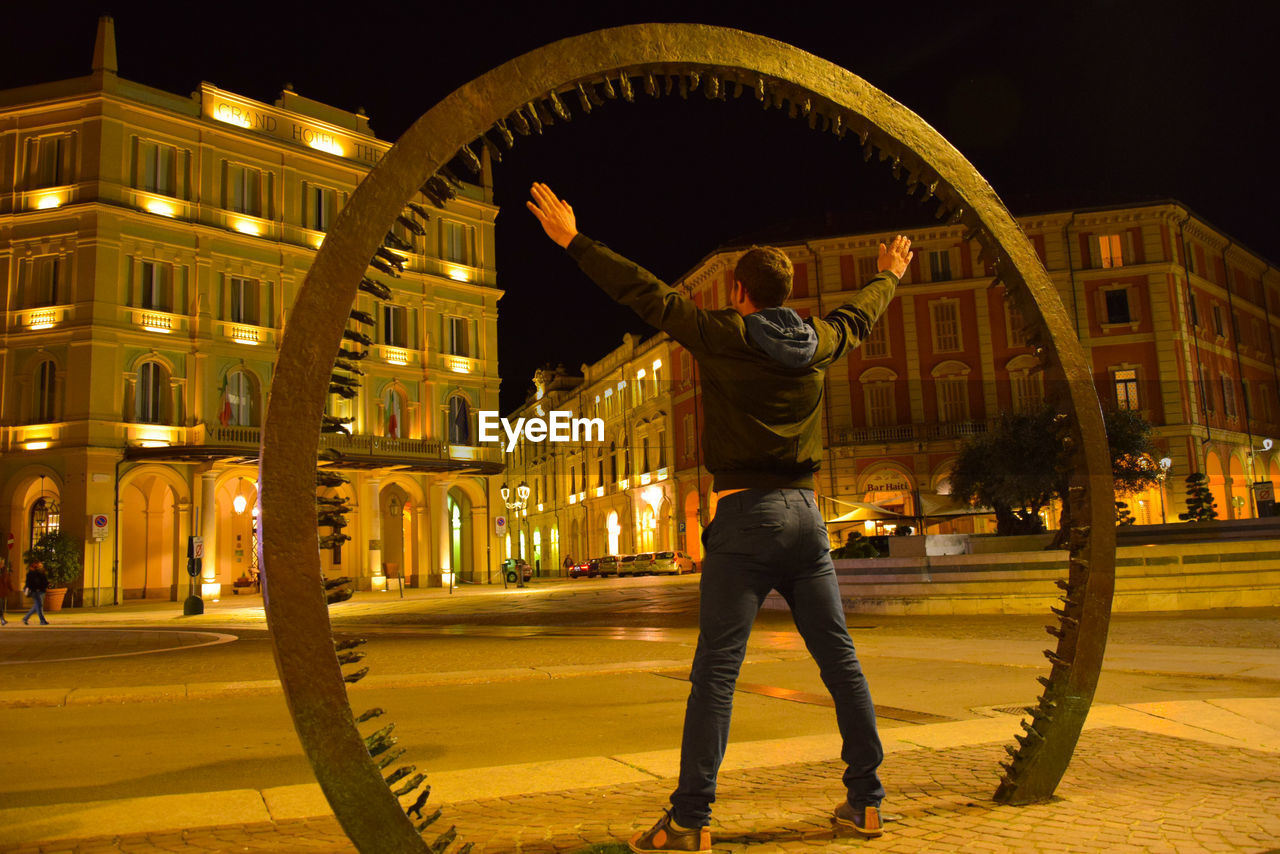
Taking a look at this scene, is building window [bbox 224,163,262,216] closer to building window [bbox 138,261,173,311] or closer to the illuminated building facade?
building window [bbox 138,261,173,311]

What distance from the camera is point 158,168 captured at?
108 ft

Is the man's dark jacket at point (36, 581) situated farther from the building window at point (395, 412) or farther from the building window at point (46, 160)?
the building window at point (46, 160)

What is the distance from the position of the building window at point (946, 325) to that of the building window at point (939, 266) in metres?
1.02

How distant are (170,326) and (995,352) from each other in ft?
102

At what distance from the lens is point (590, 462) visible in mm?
66062

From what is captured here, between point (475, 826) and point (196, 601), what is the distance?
72.5 feet

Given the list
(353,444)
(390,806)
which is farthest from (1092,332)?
(390,806)

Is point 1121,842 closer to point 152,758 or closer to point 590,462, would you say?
point 152,758

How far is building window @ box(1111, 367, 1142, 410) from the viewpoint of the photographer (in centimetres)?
3928

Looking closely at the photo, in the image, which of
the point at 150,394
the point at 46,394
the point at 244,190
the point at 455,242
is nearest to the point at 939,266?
the point at 455,242

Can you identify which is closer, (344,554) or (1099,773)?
(1099,773)

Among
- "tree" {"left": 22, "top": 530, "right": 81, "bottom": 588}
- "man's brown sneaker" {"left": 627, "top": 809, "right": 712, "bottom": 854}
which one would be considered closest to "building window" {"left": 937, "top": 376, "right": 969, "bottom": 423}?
"tree" {"left": 22, "top": 530, "right": 81, "bottom": 588}

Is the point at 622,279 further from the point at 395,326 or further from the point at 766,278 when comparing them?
the point at 395,326

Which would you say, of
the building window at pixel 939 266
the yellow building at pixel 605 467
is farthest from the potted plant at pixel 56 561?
the building window at pixel 939 266
